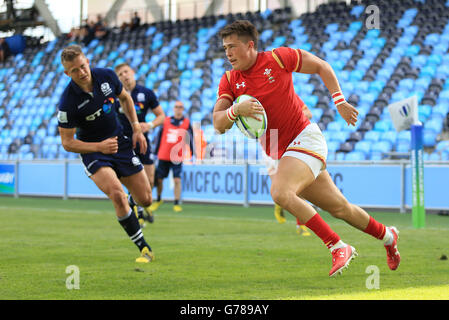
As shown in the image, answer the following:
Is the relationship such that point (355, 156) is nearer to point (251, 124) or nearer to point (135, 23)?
point (251, 124)

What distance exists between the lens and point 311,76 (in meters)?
22.0

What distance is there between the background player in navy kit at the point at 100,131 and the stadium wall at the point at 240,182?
8402 millimetres

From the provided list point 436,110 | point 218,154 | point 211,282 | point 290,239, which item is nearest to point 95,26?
point 218,154

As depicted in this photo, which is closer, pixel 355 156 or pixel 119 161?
pixel 119 161

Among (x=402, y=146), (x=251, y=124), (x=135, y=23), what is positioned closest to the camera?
(x=251, y=124)

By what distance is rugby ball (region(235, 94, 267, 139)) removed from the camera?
229 inches

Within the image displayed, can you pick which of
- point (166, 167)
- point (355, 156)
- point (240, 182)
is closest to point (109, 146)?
point (166, 167)

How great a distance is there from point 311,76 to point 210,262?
15.1 meters

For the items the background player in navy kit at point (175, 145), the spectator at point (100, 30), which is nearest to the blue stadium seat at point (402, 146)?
the background player in navy kit at point (175, 145)

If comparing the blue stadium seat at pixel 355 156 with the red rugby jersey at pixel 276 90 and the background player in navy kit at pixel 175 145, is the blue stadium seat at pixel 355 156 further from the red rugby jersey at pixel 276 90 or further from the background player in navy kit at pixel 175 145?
the red rugby jersey at pixel 276 90

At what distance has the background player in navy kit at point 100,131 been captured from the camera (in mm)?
7527

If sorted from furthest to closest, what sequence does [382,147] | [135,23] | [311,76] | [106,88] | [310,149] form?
[135,23]
[311,76]
[382,147]
[106,88]
[310,149]

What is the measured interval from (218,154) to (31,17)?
22967 millimetres

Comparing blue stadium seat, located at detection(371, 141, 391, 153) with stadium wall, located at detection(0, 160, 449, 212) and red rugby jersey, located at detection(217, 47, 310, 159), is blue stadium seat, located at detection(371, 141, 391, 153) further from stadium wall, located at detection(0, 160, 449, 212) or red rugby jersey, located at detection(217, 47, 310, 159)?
red rugby jersey, located at detection(217, 47, 310, 159)
